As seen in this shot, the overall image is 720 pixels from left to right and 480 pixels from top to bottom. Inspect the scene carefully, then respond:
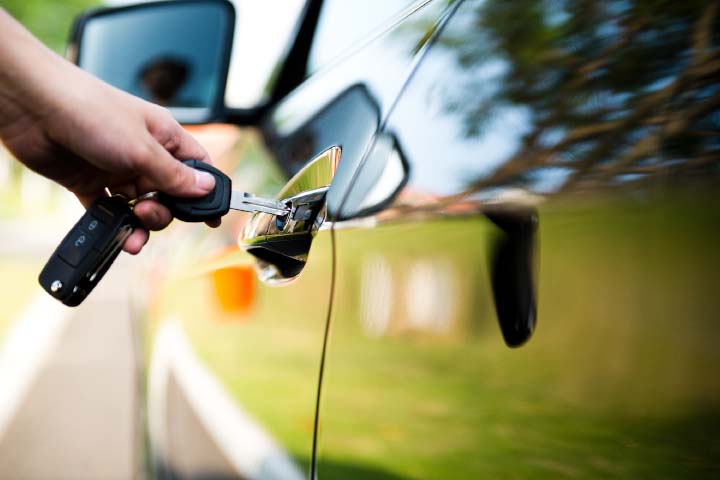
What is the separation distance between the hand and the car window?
56 centimetres

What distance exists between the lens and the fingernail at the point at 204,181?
3.74 ft

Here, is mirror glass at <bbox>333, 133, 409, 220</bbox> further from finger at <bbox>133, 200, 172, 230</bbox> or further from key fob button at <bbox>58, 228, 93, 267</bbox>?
key fob button at <bbox>58, 228, 93, 267</bbox>

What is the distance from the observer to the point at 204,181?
1146 millimetres

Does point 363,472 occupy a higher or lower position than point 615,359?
lower

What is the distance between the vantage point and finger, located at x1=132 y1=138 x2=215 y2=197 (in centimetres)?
107

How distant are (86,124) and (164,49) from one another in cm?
141

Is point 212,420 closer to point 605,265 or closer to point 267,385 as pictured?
point 267,385

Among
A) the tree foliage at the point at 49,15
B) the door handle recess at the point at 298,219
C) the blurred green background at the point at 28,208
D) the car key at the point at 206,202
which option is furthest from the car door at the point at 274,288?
the tree foliage at the point at 49,15

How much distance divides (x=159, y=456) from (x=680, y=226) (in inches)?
94.7

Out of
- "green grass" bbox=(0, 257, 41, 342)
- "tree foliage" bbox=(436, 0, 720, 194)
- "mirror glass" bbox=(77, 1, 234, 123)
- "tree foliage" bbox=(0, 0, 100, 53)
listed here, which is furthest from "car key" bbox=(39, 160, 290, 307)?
"tree foliage" bbox=(0, 0, 100, 53)

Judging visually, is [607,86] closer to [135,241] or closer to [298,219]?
[298,219]

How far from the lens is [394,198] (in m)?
1.23

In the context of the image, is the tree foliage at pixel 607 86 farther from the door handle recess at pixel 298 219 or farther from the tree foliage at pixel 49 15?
the tree foliage at pixel 49 15

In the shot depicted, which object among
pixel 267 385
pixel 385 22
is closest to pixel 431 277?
pixel 267 385
